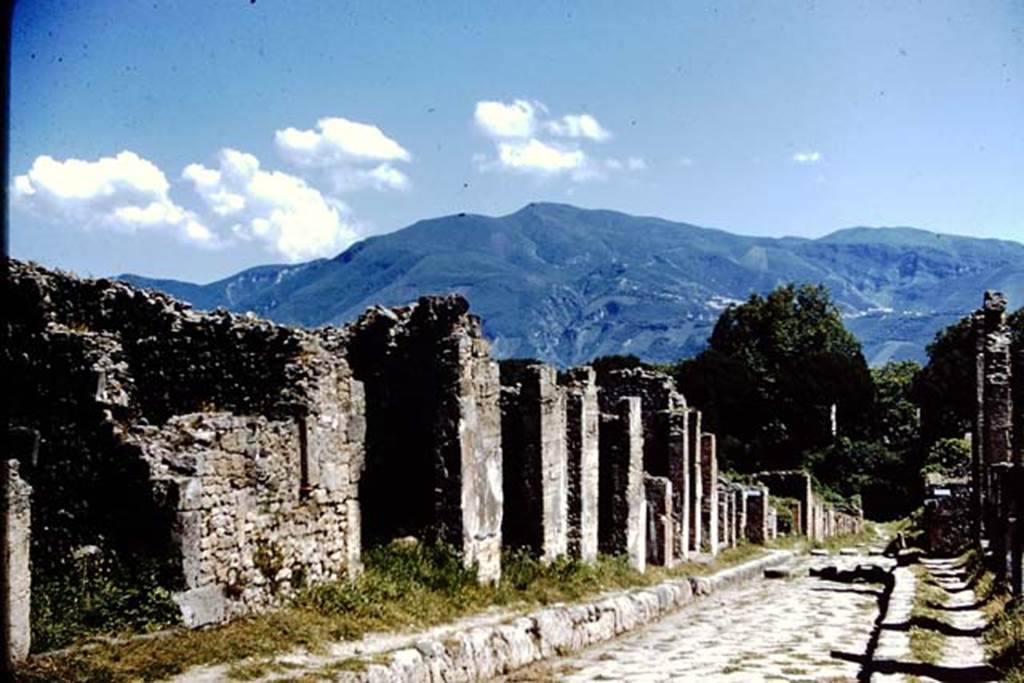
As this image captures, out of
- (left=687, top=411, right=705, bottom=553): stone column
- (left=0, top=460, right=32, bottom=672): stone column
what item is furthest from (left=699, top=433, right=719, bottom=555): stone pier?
(left=0, top=460, right=32, bottom=672): stone column

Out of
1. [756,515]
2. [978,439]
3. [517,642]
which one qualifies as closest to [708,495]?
[756,515]

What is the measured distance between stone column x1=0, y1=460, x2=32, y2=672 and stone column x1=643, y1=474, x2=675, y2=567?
57.8 feet

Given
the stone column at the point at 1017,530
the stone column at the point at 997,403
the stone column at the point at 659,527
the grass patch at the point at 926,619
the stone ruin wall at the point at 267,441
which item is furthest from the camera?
the stone column at the point at 659,527

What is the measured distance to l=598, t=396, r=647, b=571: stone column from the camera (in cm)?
2420

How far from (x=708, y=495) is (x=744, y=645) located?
1799 centimetres

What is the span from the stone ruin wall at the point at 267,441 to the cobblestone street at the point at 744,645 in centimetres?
295

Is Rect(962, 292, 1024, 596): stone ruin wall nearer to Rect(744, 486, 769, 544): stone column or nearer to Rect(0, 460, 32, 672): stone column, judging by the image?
Rect(744, 486, 769, 544): stone column

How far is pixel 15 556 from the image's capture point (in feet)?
34.2

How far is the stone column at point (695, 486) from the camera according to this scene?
31094 millimetres

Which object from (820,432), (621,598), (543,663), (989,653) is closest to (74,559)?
(543,663)

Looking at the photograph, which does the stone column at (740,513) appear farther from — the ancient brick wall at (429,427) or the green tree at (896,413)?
the green tree at (896,413)

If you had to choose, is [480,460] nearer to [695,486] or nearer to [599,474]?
[599,474]

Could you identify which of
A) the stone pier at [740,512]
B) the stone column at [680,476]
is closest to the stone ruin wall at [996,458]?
the stone column at [680,476]

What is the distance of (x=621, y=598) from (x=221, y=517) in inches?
260
